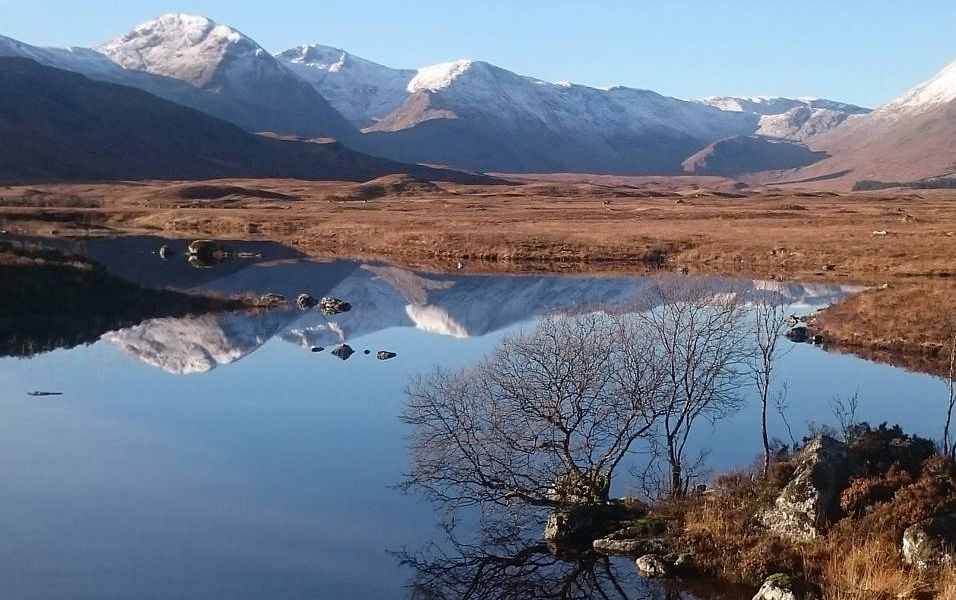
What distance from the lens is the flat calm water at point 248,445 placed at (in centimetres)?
2100

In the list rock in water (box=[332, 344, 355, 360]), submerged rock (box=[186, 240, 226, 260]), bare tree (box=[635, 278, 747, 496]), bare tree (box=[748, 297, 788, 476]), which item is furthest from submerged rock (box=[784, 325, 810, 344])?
submerged rock (box=[186, 240, 226, 260])

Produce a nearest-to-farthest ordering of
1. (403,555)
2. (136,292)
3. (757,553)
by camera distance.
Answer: (757,553) < (403,555) < (136,292)

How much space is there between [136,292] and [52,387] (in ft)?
63.9

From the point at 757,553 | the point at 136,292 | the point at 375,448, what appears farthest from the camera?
the point at 136,292

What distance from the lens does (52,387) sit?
3653 cm

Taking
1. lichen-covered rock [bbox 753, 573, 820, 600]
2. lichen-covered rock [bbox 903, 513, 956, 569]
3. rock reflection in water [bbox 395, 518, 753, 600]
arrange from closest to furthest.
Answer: lichen-covered rock [bbox 753, 573, 820, 600], lichen-covered rock [bbox 903, 513, 956, 569], rock reflection in water [bbox 395, 518, 753, 600]

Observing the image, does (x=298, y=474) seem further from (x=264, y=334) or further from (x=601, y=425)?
(x=264, y=334)

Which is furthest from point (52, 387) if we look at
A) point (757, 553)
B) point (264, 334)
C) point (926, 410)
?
point (926, 410)

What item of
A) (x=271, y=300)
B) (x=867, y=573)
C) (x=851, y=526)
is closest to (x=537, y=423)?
(x=851, y=526)

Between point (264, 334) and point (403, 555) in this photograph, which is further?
point (264, 334)

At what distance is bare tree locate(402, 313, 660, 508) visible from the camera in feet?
76.8

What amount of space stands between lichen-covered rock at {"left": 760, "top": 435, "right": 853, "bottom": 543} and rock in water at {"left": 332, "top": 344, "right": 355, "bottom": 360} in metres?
24.7

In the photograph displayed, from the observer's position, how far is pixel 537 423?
2397 cm

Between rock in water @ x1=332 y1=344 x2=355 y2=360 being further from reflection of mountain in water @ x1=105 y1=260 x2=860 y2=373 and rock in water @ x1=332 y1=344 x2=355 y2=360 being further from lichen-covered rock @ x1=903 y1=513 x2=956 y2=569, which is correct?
lichen-covered rock @ x1=903 y1=513 x2=956 y2=569
